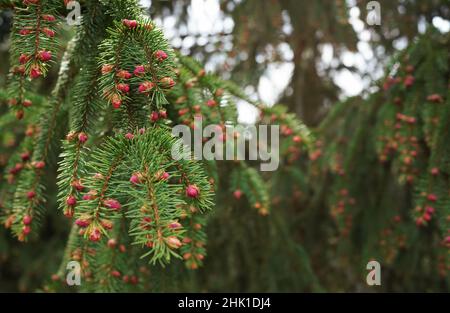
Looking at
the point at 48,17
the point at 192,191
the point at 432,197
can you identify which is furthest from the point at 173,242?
the point at 432,197

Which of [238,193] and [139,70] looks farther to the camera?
[238,193]

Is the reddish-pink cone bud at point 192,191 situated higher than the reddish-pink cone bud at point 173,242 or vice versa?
the reddish-pink cone bud at point 192,191

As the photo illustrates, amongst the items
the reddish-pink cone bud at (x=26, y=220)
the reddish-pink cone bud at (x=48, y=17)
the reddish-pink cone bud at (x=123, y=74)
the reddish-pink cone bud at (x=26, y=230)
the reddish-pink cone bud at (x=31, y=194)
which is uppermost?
the reddish-pink cone bud at (x=48, y=17)

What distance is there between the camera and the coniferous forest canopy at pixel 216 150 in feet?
3.04

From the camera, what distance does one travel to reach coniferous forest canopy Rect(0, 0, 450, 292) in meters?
0.93

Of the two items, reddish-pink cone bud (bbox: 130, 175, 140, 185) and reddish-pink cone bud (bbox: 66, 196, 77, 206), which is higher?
reddish-pink cone bud (bbox: 130, 175, 140, 185)

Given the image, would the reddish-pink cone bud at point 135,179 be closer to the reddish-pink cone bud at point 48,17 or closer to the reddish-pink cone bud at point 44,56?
the reddish-pink cone bud at point 44,56

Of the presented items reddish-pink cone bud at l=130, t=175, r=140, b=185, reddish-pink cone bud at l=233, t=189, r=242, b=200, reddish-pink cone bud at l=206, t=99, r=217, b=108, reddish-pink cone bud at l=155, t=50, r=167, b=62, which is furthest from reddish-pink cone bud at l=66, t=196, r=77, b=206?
reddish-pink cone bud at l=233, t=189, r=242, b=200

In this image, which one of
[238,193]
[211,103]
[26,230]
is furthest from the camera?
[238,193]

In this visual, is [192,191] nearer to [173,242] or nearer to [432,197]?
[173,242]

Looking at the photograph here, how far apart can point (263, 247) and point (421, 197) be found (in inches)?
38.9

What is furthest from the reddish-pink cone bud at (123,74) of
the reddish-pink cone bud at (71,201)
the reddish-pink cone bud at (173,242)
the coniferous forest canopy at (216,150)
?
the reddish-pink cone bud at (173,242)

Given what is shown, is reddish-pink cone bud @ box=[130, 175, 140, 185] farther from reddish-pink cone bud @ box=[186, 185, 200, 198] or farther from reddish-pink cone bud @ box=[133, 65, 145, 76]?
reddish-pink cone bud @ box=[133, 65, 145, 76]

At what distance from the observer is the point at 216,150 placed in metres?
1.43
